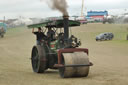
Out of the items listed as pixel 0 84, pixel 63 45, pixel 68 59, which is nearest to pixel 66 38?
pixel 63 45

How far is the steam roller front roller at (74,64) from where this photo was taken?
1165 cm

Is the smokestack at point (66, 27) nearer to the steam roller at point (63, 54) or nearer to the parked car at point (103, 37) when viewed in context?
the steam roller at point (63, 54)

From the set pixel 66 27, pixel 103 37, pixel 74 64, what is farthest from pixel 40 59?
pixel 103 37

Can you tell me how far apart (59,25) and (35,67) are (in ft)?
8.29

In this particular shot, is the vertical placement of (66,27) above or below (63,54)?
above

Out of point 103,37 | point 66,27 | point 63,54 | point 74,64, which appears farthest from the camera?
point 103,37

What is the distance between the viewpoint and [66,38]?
1253 centimetres

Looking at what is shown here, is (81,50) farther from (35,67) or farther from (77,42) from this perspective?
(35,67)

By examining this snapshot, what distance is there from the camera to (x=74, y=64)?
460 inches

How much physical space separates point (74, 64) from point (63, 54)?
0.55 m

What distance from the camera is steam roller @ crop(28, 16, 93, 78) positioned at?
38.5 feet

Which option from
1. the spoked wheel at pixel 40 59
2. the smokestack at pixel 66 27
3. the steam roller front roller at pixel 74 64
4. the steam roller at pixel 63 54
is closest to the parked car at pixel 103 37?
the steam roller at pixel 63 54

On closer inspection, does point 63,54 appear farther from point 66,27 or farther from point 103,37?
point 103,37

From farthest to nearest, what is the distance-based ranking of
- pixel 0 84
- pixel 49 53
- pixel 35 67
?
1. pixel 35 67
2. pixel 49 53
3. pixel 0 84
